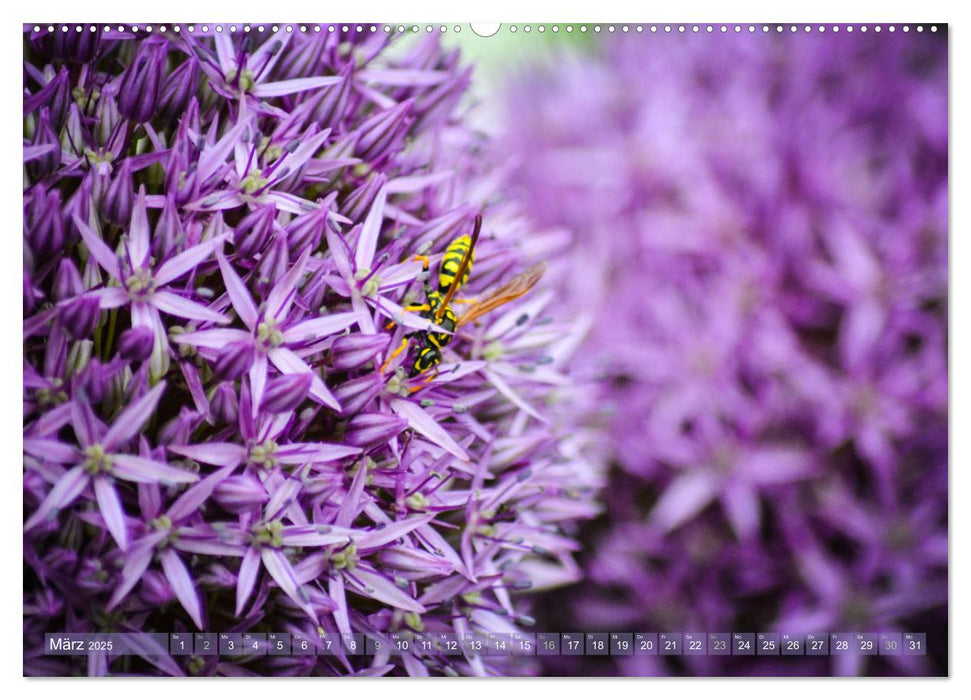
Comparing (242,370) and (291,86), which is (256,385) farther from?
(291,86)

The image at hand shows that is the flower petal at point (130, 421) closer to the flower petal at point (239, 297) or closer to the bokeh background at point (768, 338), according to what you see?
the flower petal at point (239, 297)

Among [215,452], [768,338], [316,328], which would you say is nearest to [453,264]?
[316,328]

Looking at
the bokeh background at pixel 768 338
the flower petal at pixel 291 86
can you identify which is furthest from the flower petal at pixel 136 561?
the bokeh background at pixel 768 338

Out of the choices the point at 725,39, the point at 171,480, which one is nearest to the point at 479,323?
the point at 171,480

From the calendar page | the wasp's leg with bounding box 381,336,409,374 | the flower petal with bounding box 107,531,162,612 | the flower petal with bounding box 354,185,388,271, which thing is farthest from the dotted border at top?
the flower petal with bounding box 107,531,162,612

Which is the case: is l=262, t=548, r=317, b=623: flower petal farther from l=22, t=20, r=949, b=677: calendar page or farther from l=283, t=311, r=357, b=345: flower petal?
l=283, t=311, r=357, b=345: flower petal

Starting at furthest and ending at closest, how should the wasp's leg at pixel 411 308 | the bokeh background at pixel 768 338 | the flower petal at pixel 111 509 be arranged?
the bokeh background at pixel 768 338, the wasp's leg at pixel 411 308, the flower petal at pixel 111 509
